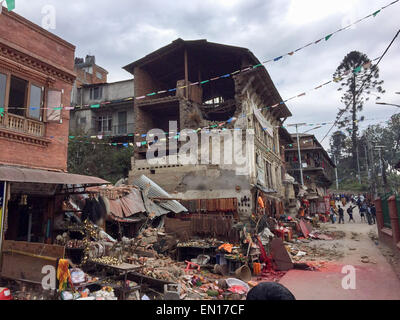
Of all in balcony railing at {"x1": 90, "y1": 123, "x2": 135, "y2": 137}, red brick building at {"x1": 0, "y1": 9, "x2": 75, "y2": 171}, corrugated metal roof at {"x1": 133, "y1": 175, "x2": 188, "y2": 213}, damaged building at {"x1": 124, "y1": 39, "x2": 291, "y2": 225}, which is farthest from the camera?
balcony railing at {"x1": 90, "y1": 123, "x2": 135, "y2": 137}

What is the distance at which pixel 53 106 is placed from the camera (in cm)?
1078

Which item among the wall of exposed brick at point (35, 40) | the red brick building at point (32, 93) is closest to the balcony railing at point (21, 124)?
the red brick building at point (32, 93)

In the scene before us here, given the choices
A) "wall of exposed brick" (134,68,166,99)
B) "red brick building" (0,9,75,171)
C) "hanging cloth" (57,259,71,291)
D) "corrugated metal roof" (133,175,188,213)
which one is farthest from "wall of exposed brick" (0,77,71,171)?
"wall of exposed brick" (134,68,166,99)

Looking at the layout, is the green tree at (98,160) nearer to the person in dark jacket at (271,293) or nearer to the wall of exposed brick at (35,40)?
the wall of exposed brick at (35,40)

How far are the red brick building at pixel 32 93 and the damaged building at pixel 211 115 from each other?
6.31 m

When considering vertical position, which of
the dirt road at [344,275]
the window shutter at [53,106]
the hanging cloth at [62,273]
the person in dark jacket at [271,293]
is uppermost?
the window shutter at [53,106]

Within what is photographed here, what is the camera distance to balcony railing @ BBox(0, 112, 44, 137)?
9.30 metres

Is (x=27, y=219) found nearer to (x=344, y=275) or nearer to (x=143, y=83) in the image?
(x=344, y=275)

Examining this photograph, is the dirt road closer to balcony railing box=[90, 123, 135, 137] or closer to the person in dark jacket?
the person in dark jacket

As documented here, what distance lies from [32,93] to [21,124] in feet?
4.03

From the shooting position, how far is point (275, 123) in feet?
92.2

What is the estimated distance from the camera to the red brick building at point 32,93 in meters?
9.39

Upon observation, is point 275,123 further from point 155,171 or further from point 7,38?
point 7,38

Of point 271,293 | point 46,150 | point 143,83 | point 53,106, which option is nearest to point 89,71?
point 143,83
